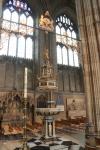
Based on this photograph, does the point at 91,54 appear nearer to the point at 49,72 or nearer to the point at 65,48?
the point at 49,72

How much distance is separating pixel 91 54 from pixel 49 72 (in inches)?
158

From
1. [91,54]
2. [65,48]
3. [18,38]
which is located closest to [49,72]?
[91,54]

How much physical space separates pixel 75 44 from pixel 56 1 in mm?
12719

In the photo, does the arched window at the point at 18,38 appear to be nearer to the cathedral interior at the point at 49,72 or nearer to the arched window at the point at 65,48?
the cathedral interior at the point at 49,72

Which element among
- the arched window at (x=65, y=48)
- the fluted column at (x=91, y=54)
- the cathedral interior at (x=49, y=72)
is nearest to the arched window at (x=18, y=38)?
the cathedral interior at (x=49, y=72)

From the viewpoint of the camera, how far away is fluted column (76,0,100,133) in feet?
18.0

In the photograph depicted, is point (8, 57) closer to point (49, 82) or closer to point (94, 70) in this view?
point (49, 82)

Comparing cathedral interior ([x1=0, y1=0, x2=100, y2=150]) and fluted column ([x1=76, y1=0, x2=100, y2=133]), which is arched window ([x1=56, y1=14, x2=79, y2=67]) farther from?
fluted column ([x1=76, y1=0, x2=100, y2=133])

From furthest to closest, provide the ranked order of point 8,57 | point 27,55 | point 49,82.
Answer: point 27,55
point 8,57
point 49,82

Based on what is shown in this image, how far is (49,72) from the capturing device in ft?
31.5

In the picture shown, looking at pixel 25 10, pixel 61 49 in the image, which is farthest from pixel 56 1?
pixel 61 49

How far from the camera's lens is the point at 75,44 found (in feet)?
27.2

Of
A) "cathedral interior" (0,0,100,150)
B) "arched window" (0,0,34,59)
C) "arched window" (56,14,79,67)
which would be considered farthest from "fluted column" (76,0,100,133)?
"arched window" (56,14,79,67)

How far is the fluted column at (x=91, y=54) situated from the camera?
5477mm
